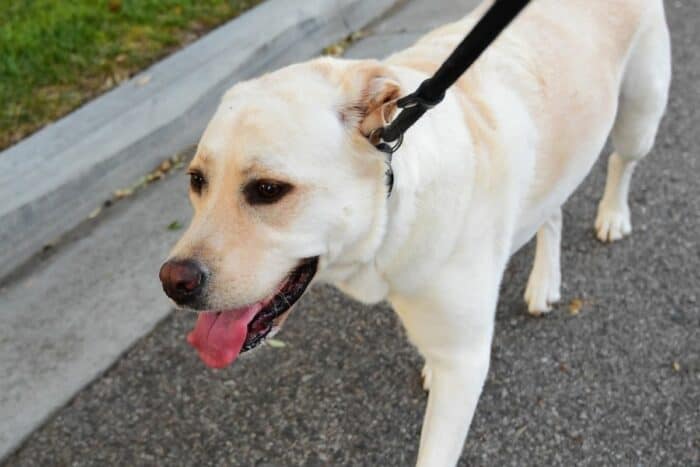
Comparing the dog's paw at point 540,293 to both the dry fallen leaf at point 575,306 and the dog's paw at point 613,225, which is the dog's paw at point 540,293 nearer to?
the dry fallen leaf at point 575,306

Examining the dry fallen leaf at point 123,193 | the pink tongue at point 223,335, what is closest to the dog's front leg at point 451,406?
the pink tongue at point 223,335

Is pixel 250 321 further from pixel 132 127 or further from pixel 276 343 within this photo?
pixel 132 127

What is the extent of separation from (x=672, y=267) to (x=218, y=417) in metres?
2.11

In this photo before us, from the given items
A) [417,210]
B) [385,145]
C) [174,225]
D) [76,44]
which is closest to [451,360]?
[417,210]

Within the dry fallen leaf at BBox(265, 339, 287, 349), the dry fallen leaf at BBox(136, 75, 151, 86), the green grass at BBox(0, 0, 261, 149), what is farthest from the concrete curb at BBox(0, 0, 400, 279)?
the dry fallen leaf at BBox(265, 339, 287, 349)

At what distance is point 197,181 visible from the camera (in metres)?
2.00

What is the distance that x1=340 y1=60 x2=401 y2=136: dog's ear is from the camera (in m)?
1.87

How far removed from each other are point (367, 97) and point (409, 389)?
144 cm

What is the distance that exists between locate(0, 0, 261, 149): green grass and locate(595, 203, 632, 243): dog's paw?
Result: 3.03 meters

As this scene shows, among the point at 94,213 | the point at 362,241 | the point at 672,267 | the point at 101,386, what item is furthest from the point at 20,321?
the point at 672,267

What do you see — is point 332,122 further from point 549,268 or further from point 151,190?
point 151,190

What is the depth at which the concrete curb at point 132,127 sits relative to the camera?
375 cm

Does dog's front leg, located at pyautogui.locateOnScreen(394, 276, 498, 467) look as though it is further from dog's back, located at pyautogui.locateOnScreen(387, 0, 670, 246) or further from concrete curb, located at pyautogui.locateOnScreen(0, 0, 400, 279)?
concrete curb, located at pyautogui.locateOnScreen(0, 0, 400, 279)

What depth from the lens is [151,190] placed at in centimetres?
418
